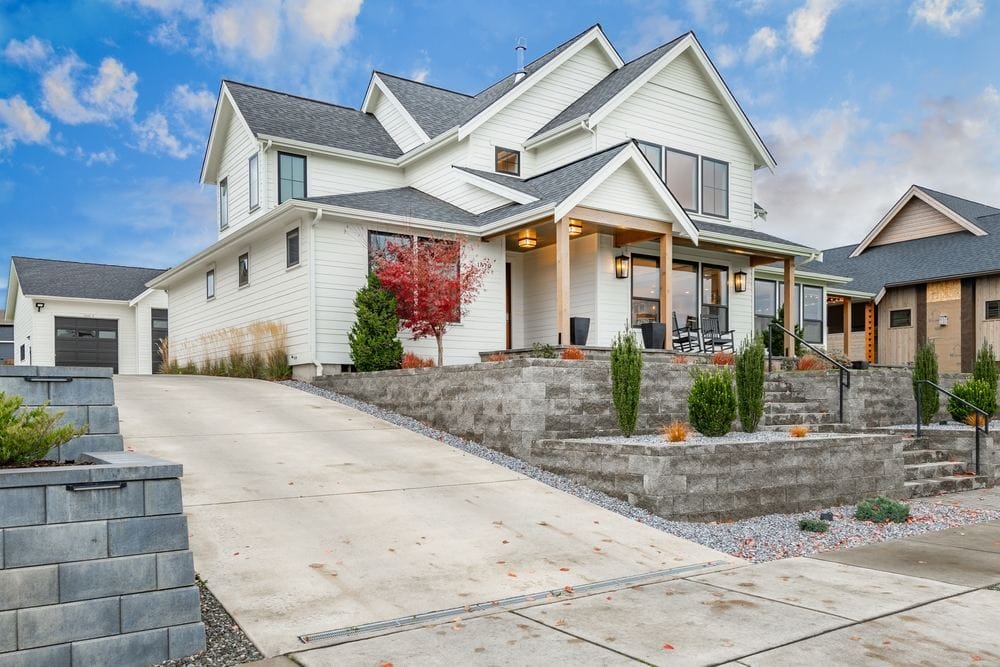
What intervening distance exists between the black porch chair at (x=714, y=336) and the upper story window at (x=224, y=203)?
12.9 meters

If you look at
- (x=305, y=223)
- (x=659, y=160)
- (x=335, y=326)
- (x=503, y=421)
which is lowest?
(x=503, y=421)

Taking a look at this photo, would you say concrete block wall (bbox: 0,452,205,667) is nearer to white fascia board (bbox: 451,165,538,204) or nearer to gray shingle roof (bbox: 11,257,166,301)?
white fascia board (bbox: 451,165,538,204)

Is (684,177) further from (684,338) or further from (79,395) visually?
(79,395)

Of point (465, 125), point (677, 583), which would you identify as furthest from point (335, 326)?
point (677, 583)

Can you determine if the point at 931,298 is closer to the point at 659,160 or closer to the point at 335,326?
the point at 659,160

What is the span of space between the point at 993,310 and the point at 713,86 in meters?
12.1

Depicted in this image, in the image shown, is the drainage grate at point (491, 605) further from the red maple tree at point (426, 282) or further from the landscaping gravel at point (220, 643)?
the red maple tree at point (426, 282)

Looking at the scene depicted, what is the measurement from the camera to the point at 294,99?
2044 centimetres

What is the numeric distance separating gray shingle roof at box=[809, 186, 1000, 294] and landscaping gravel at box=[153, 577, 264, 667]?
24213 millimetres

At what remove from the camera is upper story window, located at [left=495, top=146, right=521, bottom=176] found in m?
17.6

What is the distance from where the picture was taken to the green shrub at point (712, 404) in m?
8.78

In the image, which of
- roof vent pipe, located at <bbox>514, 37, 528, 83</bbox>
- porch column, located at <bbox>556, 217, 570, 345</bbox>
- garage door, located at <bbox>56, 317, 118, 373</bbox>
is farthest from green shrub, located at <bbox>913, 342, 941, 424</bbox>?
garage door, located at <bbox>56, 317, 118, 373</bbox>

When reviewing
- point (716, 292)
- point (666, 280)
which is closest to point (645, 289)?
point (666, 280)

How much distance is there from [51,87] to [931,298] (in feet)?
113
